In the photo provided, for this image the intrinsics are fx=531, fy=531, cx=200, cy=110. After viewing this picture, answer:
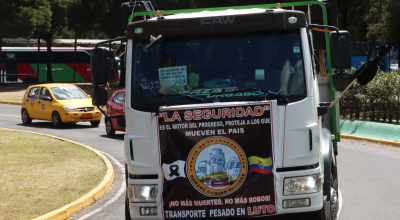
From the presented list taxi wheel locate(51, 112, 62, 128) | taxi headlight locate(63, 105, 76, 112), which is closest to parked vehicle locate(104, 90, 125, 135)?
taxi headlight locate(63, 105, 76, 112)

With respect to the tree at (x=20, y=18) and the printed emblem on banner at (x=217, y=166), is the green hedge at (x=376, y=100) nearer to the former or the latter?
the printed emblem on banner at (x=217, y=166)

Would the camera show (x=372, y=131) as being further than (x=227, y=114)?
Yes

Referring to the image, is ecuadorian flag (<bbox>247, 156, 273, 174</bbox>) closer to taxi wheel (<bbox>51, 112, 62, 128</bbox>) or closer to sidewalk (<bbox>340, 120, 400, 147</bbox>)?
sidewalk (<bbox>340, 120, 400, 147</bbox>)

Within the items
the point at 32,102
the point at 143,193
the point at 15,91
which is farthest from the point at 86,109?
the point at 15,91

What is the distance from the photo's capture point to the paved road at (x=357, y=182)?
26.1 feet

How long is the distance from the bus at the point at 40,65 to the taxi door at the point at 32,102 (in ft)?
84.5

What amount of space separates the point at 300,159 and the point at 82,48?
51.7m

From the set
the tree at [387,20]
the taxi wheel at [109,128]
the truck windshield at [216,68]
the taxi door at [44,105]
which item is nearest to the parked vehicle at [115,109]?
the taxi wheel at [109,128]

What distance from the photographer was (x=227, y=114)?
5.05 metres

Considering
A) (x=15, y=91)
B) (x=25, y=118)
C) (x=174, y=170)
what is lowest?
(x=174, y=170)

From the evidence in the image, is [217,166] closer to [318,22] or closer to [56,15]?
[318,22]

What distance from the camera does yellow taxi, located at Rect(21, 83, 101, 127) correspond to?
21484 mm

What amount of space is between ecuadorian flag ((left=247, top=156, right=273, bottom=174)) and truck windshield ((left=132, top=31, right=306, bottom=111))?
2.06 ft

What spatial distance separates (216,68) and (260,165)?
43.7 inches
